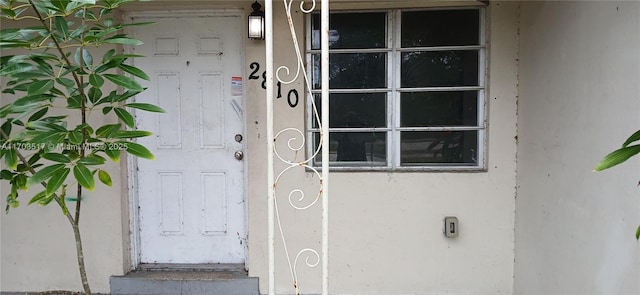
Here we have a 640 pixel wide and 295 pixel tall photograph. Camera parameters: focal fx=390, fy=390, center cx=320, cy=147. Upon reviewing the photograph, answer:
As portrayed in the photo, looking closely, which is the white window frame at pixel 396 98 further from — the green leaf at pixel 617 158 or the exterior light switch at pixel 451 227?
the green leaf at pixel 617 158

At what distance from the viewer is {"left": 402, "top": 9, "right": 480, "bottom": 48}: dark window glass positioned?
255cm

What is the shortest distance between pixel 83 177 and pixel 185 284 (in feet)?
4.50

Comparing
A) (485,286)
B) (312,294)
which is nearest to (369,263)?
(312,294)

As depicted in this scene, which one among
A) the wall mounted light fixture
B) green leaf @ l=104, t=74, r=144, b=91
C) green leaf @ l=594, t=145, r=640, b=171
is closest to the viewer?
green leaf @ l=594, t=145, r=640, b=171

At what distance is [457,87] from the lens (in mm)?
2559

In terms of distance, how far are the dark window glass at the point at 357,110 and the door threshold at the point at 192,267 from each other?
117cm

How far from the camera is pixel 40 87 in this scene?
5.29 feet

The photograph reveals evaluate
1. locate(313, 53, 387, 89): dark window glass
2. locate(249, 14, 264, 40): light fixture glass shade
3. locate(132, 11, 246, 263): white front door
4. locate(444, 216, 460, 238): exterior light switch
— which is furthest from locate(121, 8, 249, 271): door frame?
locate(444, 216, 460, 238): exterior light switch

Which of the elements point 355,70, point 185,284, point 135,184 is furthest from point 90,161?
point 355,70

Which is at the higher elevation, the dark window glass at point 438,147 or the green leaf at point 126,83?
the green leaf at point 126,83

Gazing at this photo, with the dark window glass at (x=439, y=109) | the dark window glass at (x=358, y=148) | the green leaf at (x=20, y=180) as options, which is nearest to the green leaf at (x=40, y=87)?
the green leaf at (x=20, y=180)

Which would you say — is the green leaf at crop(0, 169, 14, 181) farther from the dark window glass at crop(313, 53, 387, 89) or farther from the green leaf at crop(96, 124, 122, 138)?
the dark window glass at crop(313, 53, 387, 89)

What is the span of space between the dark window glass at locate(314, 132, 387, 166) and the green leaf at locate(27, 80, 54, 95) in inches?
59.3

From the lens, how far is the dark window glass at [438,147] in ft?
8.50
